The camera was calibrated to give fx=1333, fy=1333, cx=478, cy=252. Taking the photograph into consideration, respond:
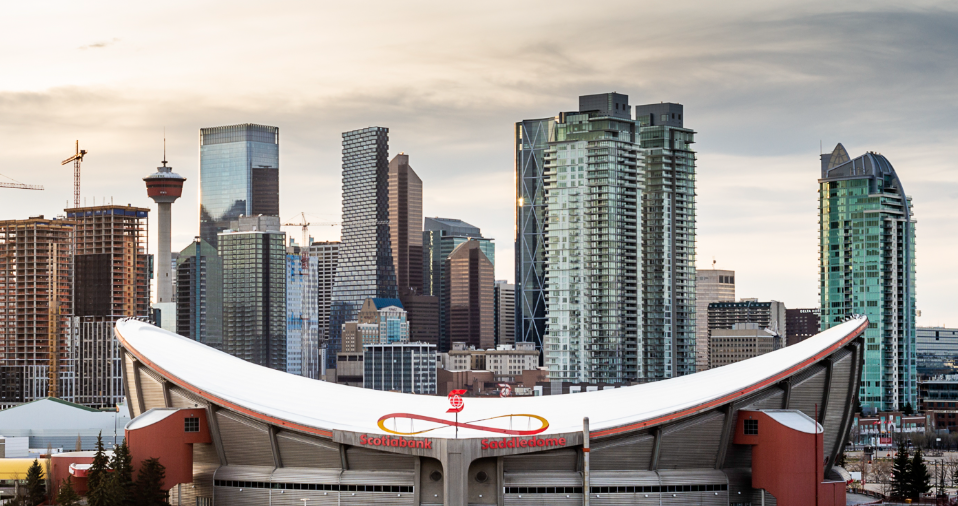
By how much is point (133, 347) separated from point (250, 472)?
39.0 ft

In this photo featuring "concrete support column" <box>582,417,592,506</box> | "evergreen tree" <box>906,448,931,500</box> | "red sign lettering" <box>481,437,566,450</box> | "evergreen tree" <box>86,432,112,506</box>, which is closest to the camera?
"concrete support column" <box>582,417,592,506</box>

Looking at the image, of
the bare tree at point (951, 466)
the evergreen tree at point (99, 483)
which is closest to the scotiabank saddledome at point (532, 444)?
the evergreen tree at point (99, 483)

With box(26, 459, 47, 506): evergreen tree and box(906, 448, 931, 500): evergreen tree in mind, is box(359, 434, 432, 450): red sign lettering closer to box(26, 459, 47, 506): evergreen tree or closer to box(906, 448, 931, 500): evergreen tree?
box(26, 459, 47, 506): evergreen tree

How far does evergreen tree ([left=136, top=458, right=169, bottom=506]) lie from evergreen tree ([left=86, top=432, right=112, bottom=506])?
5.45ft

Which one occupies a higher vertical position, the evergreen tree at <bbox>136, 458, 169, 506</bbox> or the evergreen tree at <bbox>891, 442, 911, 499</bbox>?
the evergreen tree at <bbox>136, 458, 169, 506</bbox>

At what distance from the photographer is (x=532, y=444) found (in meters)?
72.2

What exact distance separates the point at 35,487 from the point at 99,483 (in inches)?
385

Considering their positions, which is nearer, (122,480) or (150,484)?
(122,480)

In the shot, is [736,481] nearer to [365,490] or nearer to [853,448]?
[365,490]

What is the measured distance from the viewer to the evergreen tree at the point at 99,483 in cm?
7306

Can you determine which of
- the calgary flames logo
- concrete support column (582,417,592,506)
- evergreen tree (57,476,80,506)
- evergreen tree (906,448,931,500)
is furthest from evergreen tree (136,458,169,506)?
evergreen tree (906,448,931,500)

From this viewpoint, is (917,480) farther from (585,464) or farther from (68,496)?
(68,496)

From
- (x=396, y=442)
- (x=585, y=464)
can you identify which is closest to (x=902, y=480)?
(x=585, y=464)

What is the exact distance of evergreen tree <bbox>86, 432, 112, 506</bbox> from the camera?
7306 centimetres
